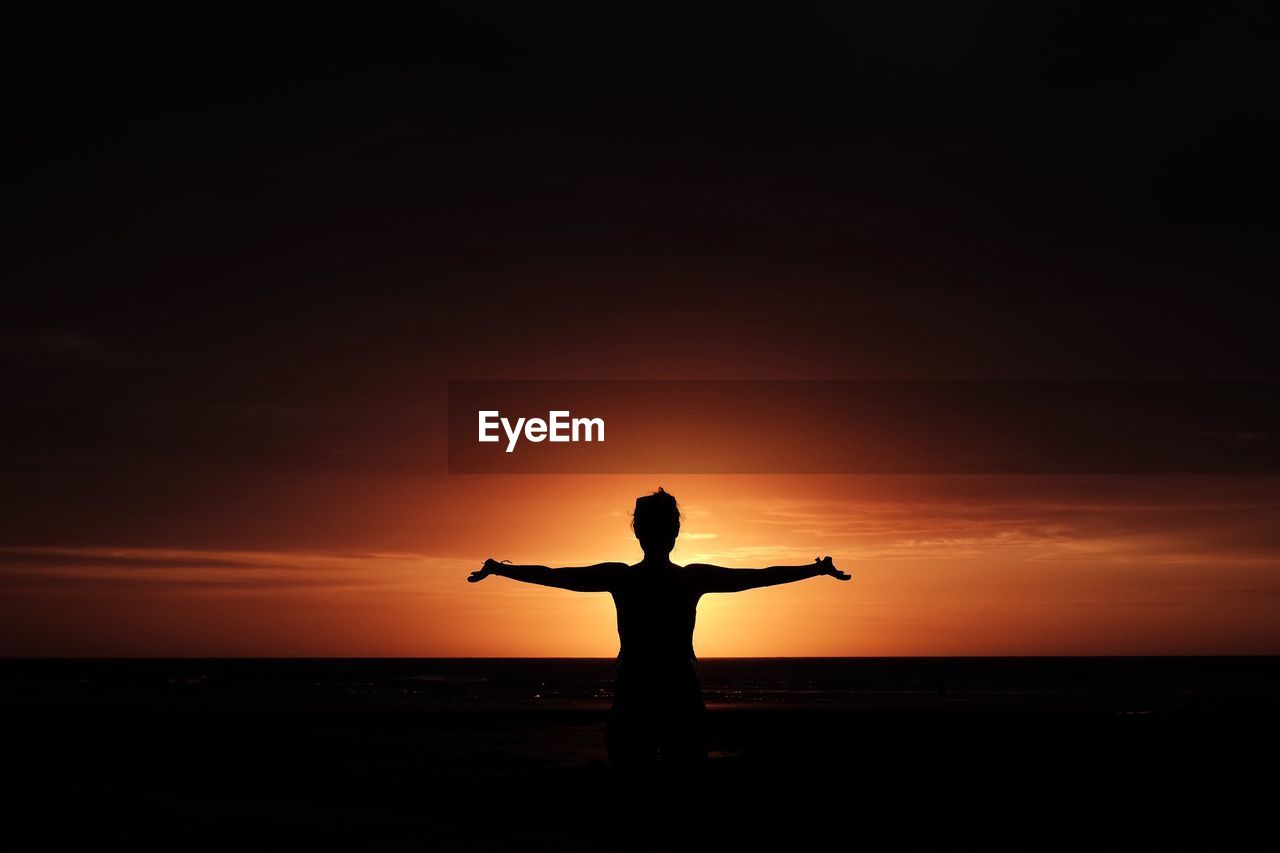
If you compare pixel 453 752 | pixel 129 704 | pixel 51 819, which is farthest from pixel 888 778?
pixel 129 704

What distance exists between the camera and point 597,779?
72.5 ft

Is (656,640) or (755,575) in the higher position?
(755,575)

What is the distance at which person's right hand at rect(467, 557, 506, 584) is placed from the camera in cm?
466

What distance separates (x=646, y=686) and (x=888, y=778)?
20.6m

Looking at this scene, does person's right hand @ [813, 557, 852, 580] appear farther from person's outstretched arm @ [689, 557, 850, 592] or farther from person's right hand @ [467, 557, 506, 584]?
person's right hand @ [467, 557, 506, 584]

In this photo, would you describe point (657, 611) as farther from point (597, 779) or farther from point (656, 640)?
point (597, 779)

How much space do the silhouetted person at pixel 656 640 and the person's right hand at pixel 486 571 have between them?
0.31 metres

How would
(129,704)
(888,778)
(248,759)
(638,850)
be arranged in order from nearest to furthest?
(638,850) < (888,778) < (248,759) < (129,704)

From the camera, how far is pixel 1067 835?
15.9m

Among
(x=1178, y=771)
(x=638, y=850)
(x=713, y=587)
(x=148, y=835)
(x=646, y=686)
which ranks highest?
(x=713, y=587)

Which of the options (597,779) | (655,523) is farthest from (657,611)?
(597,779)

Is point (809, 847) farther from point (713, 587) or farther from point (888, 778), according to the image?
point (713, 587)

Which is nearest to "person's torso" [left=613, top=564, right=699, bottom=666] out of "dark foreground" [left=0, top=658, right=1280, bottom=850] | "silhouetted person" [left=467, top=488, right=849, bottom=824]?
"silhouetted person" [left=467, top=488, right=849, bottom=824]

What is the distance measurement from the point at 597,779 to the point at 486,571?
60.6 ft
